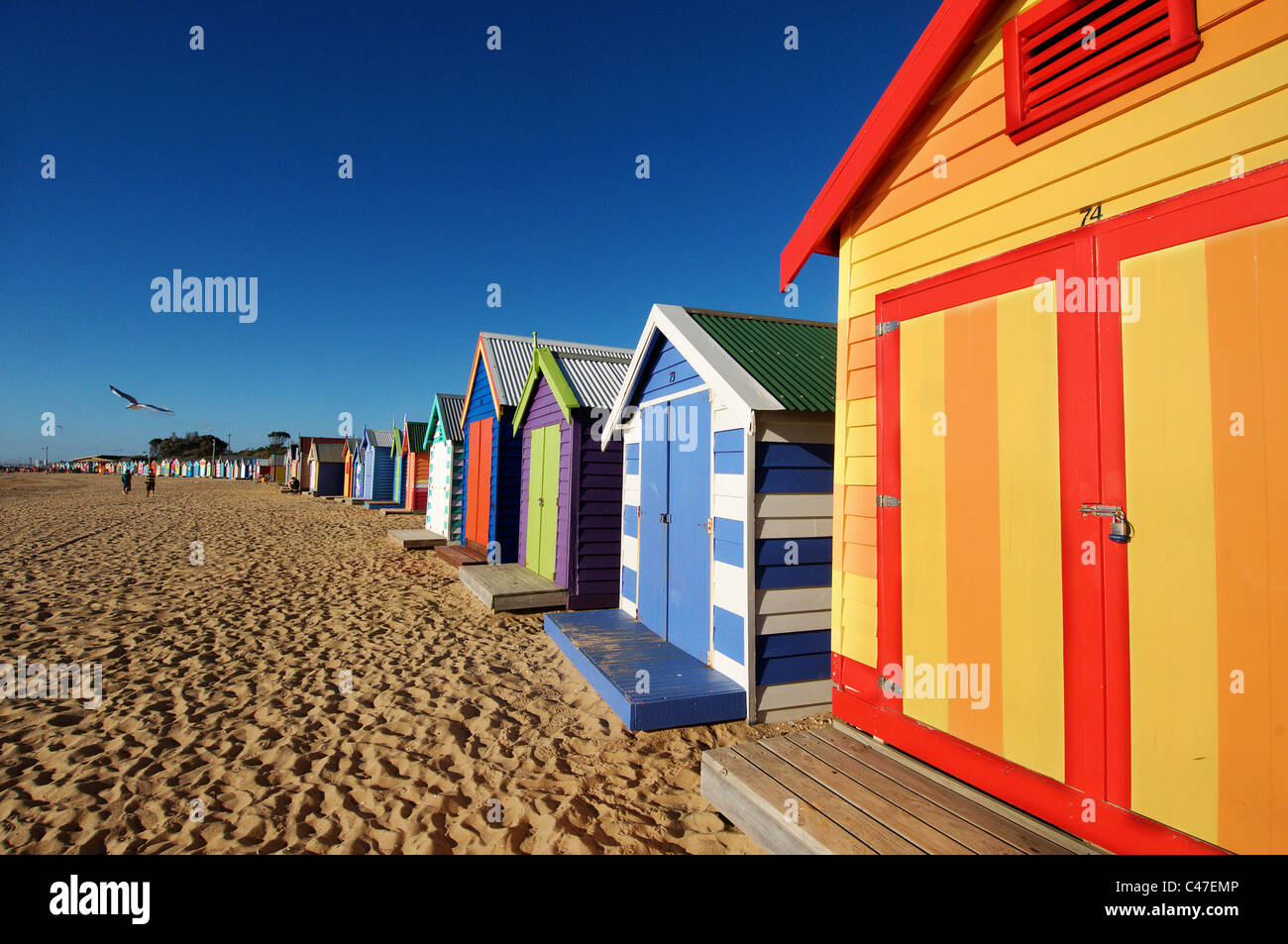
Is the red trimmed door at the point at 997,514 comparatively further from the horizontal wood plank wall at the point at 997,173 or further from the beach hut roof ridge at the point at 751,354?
the beach hut roof ridge at the point at 751,354

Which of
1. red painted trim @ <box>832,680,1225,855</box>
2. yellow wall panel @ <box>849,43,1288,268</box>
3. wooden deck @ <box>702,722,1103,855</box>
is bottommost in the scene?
wooden deck @ <box>702,722,1103,855</box>

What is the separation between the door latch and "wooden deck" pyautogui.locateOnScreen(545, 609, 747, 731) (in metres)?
3.13

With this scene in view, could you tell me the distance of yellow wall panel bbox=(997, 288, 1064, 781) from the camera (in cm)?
236

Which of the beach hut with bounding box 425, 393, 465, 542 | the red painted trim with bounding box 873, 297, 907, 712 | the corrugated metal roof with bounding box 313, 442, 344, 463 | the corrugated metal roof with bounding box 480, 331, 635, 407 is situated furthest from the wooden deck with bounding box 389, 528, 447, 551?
the corrugated metal roof with bounding box 313, 442, 344, 463

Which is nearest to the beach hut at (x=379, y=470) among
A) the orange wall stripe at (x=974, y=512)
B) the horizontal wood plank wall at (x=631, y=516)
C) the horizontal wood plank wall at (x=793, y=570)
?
the horizontal wood plank wall at (x=631, y=516)

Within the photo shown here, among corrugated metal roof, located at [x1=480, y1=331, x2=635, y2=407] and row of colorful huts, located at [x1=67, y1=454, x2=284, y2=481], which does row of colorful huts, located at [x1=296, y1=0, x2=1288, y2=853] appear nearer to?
corrugated metal roof, located at [x1=480, y1=331, x2=635, y2=407]

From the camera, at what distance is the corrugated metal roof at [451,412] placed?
15.3 meters

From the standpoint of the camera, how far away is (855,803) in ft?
8.50

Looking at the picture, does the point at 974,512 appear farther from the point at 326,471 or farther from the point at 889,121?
the point at 326,471

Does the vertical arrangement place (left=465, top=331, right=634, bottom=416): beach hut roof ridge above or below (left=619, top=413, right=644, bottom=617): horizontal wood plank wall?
above

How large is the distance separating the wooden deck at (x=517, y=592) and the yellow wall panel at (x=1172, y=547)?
7.00 meters

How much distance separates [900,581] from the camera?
9.99ft

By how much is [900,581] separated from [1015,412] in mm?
1035
